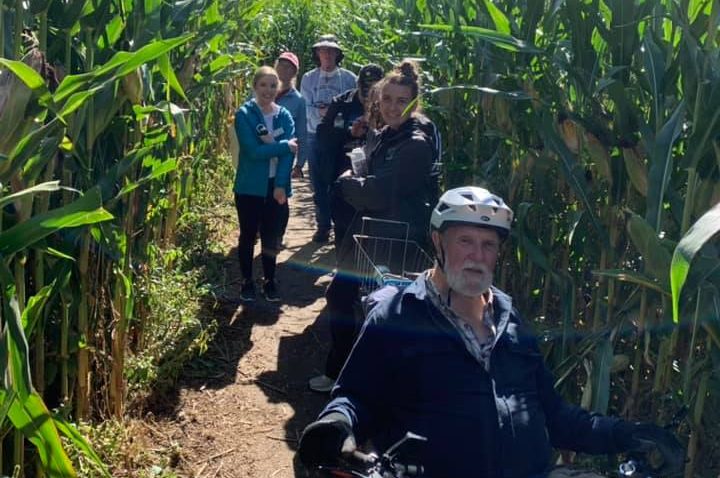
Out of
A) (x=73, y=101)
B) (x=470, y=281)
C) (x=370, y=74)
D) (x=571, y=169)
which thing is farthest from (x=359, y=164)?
(x=73, y=101)

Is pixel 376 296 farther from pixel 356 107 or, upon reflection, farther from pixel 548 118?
pixel 356 107

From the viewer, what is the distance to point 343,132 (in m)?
7.44

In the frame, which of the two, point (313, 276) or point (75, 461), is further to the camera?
point (313, 276)

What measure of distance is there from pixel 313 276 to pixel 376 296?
4917 mm

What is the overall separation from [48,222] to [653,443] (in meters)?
1.83

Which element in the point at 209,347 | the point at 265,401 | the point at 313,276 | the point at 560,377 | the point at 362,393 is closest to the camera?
the point at 362,393

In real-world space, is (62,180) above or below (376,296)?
above

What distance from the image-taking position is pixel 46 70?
3.10 meters

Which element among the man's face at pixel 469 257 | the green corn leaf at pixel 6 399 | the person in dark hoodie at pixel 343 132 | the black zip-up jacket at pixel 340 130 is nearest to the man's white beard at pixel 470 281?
the man's face at pixel 469 257

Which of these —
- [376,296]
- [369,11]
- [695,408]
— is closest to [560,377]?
[695,408]

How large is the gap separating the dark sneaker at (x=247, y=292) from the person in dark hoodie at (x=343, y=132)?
77cm

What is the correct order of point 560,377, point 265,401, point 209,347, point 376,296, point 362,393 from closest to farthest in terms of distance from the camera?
1. point 362,393
2. point 376,296
3. point 560,377
4. point 265,401
5. point 209,347

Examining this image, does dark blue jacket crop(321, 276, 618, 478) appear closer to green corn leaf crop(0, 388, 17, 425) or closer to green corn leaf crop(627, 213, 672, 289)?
green corn leaf crop(627, 213, 672, 289)

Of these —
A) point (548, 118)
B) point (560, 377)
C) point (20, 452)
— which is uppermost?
point (548, 118)
